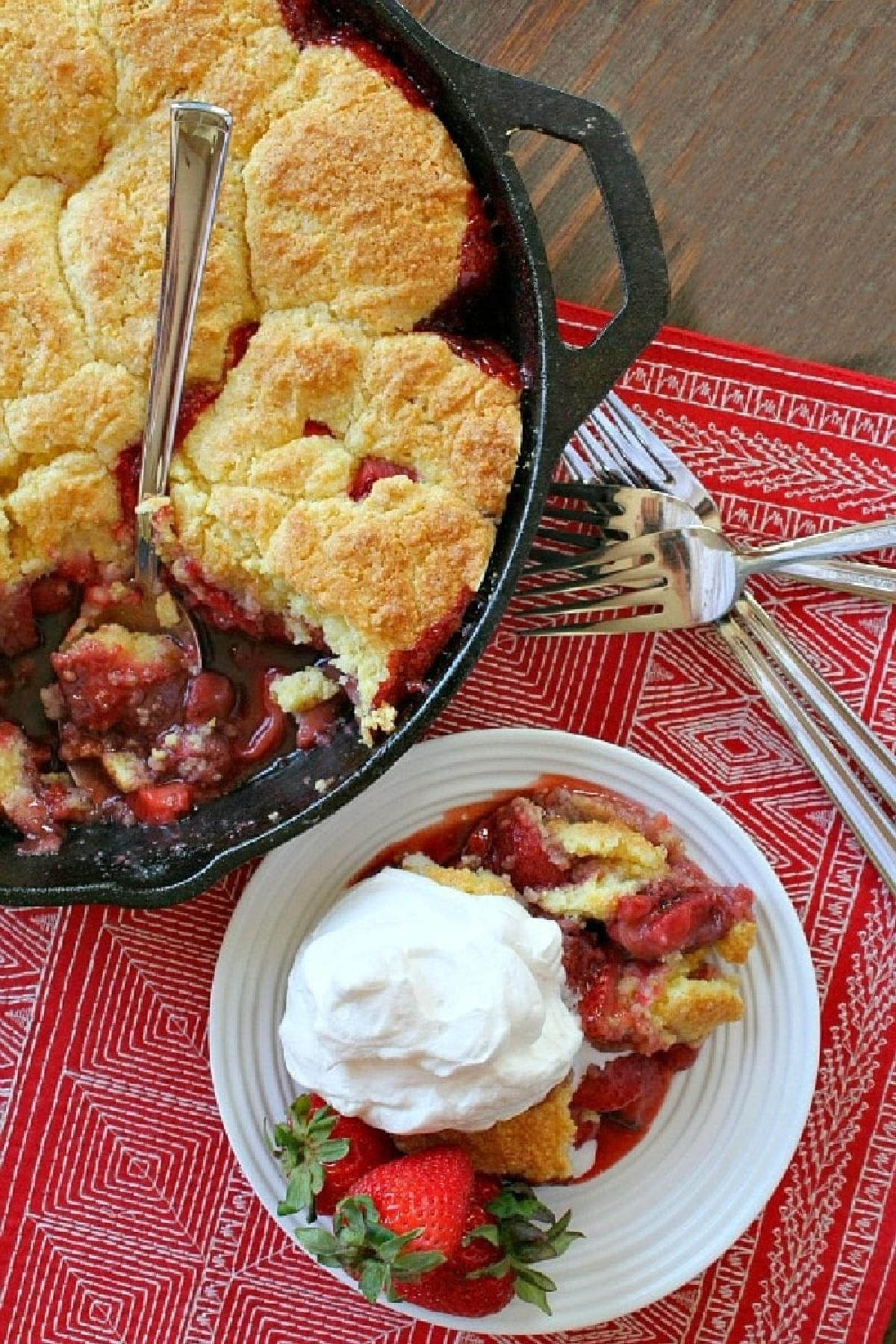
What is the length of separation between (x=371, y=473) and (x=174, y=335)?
329 millimetres

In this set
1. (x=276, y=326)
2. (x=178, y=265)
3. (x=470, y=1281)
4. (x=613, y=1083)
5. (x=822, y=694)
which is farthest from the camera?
(x=822, y=694)

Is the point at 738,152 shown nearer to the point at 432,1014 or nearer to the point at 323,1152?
the point at 432,1014

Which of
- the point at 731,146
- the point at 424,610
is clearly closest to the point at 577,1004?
the point at 424,610

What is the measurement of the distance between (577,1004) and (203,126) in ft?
4.59

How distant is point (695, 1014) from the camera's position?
197 centimetres

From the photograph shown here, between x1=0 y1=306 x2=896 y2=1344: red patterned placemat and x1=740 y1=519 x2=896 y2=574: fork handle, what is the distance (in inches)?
2.4

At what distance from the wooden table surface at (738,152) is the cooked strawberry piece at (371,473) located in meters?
0.55

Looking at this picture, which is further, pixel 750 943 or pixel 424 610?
pixel 750 943

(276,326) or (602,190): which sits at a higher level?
(602,190)

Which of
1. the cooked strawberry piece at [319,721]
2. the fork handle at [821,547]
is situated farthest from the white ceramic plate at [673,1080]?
the fork handle at [821,547]

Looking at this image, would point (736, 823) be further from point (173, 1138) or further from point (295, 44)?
point (295, 44)

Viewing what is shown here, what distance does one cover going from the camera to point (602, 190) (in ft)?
5.69

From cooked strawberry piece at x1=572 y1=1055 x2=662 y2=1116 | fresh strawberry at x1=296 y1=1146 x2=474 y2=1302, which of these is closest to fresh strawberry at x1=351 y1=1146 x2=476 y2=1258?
fresh strawberry at x1=296 y1=1146 x2=474 y2=1302

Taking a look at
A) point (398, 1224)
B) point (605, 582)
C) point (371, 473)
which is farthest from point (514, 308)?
point (398, 1224)
